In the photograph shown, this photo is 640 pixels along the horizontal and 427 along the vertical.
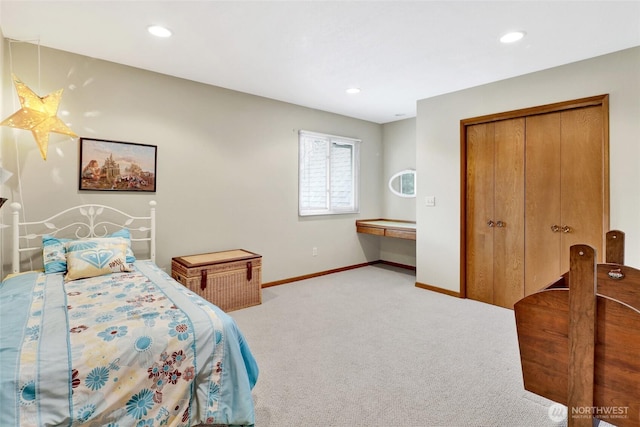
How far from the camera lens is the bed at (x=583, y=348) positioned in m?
1.03

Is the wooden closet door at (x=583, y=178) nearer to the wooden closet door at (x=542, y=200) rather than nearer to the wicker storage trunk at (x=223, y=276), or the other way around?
the wooden closet door at (x=542, y=200)

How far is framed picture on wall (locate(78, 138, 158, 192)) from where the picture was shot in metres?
3.05

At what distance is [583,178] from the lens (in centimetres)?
304

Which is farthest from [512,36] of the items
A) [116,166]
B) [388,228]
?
[116,166]

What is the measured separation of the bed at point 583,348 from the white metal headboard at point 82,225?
3.15 metres

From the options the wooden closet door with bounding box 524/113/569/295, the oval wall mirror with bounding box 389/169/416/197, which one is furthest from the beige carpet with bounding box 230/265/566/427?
the oval wall mirror with bounding box 389/169/416/197

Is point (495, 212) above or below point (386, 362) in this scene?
above

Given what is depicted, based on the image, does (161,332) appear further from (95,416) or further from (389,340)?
(389,340)

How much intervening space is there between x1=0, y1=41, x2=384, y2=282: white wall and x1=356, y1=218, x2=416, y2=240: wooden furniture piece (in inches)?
8.5

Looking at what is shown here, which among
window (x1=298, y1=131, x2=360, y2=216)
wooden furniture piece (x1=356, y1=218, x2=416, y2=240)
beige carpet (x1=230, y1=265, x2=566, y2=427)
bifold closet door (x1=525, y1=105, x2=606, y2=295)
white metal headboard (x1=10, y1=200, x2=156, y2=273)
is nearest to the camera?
beige carpet (x1=230, y1=265, x2=566, y2=427)

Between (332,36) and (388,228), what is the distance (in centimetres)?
289

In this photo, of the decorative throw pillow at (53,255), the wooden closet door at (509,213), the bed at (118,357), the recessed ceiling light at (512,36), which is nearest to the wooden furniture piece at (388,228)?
the wooden closet door at (509,213)

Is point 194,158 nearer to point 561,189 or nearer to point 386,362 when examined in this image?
point 386,362

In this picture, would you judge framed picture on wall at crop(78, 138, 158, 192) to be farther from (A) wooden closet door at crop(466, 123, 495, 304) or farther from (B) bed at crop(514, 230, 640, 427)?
(A) wooden closet door at crop(466, 123, 495, 304)
